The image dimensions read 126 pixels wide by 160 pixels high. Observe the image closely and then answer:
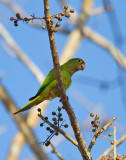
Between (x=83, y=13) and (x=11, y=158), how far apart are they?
651 cm

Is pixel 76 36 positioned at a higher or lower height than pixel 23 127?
higher

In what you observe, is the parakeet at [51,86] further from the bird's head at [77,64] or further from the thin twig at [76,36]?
the thin twig at [76,36]

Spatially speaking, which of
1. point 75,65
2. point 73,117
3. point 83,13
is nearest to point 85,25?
point 83,13

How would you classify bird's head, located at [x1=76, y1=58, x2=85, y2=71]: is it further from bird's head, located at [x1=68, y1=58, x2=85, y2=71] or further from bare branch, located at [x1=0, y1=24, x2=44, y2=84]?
bare branch, located at [x1=0, y1=24, x2=44, y2=84]

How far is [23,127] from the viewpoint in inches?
326

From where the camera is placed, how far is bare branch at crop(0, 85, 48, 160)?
24.9 feet

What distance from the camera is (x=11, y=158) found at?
8.75 m

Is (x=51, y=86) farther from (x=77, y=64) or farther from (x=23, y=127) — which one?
(x=23, y=127)

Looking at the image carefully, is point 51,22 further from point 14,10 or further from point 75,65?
point 14,10

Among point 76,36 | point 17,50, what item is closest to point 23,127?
point 17,50

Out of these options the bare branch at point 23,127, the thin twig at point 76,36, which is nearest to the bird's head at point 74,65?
the bare branch at point 23,127

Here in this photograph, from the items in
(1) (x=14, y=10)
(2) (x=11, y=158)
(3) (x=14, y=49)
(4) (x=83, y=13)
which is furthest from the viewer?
(4) (x=83, y=13)

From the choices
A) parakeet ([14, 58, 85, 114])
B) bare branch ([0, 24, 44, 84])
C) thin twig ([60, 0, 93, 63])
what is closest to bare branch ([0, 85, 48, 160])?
bare branch ([0, 24, 44, 84])

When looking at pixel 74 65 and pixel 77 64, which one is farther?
pixel 77 64
